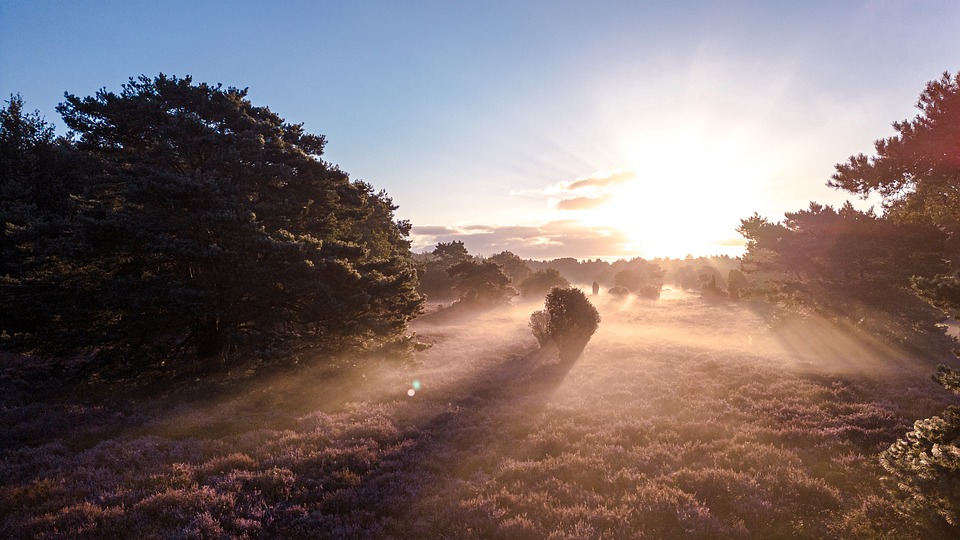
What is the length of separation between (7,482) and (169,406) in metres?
6.16

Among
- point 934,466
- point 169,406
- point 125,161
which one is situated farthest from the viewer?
point 125,161

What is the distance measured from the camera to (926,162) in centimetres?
1104

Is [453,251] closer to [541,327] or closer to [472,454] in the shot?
[541,327]

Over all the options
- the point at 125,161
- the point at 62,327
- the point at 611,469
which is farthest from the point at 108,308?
the point at 611,469

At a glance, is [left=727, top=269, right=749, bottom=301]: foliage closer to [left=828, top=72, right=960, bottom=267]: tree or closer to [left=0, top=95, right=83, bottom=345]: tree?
[left=828, top=72, right=960, bottom=267]: tree

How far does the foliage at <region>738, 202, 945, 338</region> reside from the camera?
19688mm

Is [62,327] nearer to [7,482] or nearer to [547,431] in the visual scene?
[7,482]

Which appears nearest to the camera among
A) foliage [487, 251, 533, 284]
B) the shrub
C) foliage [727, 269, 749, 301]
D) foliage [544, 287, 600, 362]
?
foliage [544, 287, 600, 362]

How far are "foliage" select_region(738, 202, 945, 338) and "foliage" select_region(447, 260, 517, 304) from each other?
34756mm

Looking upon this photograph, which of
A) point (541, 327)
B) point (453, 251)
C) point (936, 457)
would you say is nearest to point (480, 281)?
point (453, 251)

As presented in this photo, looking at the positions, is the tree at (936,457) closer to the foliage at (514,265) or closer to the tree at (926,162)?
the tree at (926,162)

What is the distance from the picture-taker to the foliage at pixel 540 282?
2980 inches

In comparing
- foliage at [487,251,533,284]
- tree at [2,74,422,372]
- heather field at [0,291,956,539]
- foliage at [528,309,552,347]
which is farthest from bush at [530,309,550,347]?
foliage at [487,251,533,284]

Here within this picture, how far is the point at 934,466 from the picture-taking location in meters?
5.75
